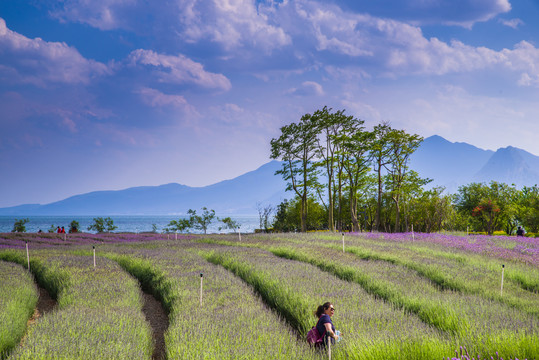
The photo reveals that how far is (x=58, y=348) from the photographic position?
216 inches

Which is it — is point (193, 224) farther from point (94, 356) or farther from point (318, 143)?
point (94, 356)

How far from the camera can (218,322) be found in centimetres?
695

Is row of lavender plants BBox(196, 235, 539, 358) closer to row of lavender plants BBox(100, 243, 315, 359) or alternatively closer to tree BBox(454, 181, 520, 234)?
row of lavender plants BBox(100, 243, 315, 359)

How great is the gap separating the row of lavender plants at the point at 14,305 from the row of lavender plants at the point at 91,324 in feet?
1.16

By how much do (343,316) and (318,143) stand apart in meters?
35.0


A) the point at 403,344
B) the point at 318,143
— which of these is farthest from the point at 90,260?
the point at 318,143

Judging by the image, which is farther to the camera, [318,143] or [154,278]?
[318,143]

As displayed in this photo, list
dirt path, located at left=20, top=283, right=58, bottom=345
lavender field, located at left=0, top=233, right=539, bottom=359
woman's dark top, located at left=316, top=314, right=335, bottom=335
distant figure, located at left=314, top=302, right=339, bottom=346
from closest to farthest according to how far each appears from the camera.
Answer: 1. lavender field, located at left=0, top=233, right=539, bottom=359
2. distant figure, located at left=314, top=302, right=339, bottom=346
3. woman's dark top, located at left=316, top=314, right=335, bottom=335
4. dirt path, located at left=20, top=283, right=58, bottom=345

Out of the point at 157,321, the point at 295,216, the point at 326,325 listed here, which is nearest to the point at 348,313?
the point at 326,325

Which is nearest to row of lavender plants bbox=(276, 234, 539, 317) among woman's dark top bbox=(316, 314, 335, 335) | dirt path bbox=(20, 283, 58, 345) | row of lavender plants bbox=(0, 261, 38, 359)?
woman's dark top bbox=(316, 314, 335, 335)

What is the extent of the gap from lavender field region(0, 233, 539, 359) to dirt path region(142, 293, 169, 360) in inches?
9.5

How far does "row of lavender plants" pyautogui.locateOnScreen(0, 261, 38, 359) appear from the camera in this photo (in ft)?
22.5

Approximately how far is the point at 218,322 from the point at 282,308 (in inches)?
103

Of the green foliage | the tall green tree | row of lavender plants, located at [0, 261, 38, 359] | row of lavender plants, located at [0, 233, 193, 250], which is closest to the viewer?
row of lavender plants, located at [0, 261, 38, 359]
